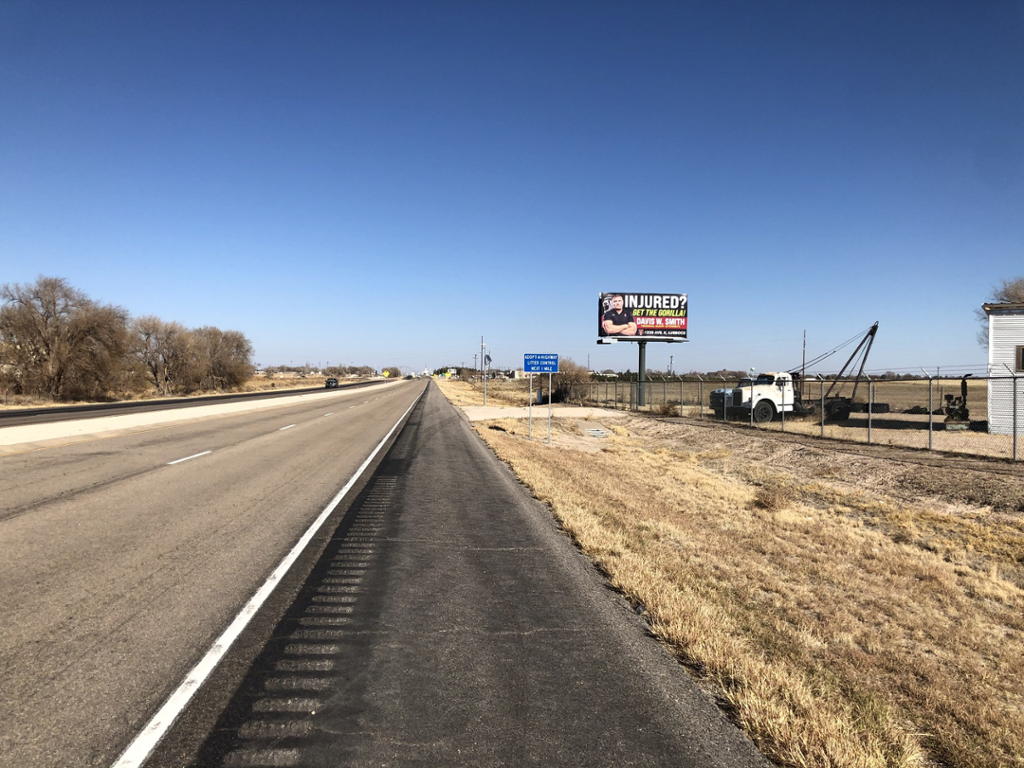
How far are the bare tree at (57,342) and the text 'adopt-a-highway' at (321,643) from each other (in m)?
39.5

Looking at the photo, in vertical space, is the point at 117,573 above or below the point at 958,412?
below

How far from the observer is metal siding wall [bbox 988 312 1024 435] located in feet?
73.7

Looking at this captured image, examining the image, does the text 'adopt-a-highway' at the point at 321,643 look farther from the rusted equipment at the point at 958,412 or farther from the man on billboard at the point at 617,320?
the man on billboard at the point at 617,320

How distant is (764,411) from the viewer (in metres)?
30.1

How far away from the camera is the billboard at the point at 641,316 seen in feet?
150

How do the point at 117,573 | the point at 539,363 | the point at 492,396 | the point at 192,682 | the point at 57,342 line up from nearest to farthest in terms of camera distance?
the point at 192,682, the point at 117,573, the point at 539,363, the point at 57,342, the point at 492,396

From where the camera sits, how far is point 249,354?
75.2 metres

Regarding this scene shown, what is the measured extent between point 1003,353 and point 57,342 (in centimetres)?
5369

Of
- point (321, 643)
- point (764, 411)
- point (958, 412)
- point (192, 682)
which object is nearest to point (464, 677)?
point (321, 643)

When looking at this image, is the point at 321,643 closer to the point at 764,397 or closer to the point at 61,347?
the point at 764,397

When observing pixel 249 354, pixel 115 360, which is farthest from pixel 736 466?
pixel 249 354

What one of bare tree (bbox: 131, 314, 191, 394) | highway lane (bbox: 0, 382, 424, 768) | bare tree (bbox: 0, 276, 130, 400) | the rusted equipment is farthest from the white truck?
bare tree (bbox: 131, 314, 191, 394)

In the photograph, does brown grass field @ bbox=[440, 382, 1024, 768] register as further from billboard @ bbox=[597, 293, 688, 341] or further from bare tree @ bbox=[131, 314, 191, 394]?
bare tree @ bbox=[131, 314, 191, 394]

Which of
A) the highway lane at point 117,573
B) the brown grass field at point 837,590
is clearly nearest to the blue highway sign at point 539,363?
the brown grass field at point 837,590
